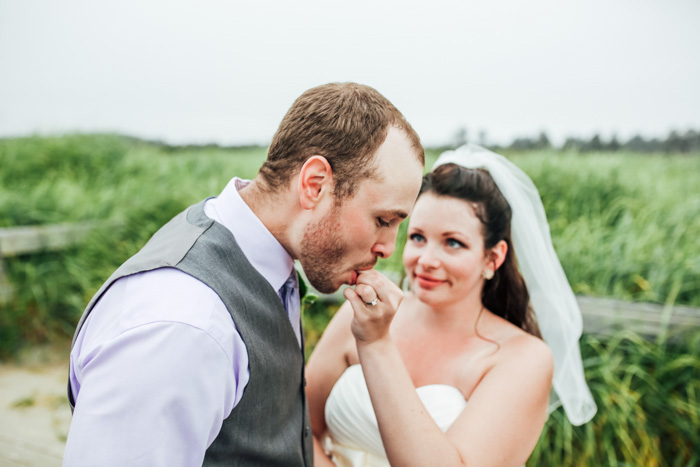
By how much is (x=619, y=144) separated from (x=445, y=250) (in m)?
5.85

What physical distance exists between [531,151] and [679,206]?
6.78 ft

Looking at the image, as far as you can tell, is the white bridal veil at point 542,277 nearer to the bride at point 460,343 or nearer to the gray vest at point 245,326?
the bride at point 460,343

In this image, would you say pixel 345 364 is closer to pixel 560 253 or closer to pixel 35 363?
pixel 560 253

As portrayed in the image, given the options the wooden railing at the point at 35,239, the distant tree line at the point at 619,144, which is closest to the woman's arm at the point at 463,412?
the distant tree line at the point at 619,144

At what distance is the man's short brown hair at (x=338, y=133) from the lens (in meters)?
1.46

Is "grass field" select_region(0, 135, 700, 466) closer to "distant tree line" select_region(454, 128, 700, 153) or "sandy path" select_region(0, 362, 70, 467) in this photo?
"distant tree line" select_region(454, 128, 700, 153)

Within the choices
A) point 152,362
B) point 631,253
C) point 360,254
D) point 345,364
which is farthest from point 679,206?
point 152,362

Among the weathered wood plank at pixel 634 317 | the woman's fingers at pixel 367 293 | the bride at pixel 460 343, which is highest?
the woman's fingers at pixel 367 293

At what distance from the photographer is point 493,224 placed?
98.6 inches

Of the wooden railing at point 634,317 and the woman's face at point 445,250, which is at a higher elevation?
the woman's face at point 445,250

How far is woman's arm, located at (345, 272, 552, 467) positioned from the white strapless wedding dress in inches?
7.2

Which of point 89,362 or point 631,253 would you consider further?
point 631,253

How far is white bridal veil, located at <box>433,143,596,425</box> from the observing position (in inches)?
103

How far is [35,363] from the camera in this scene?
5.07 m
